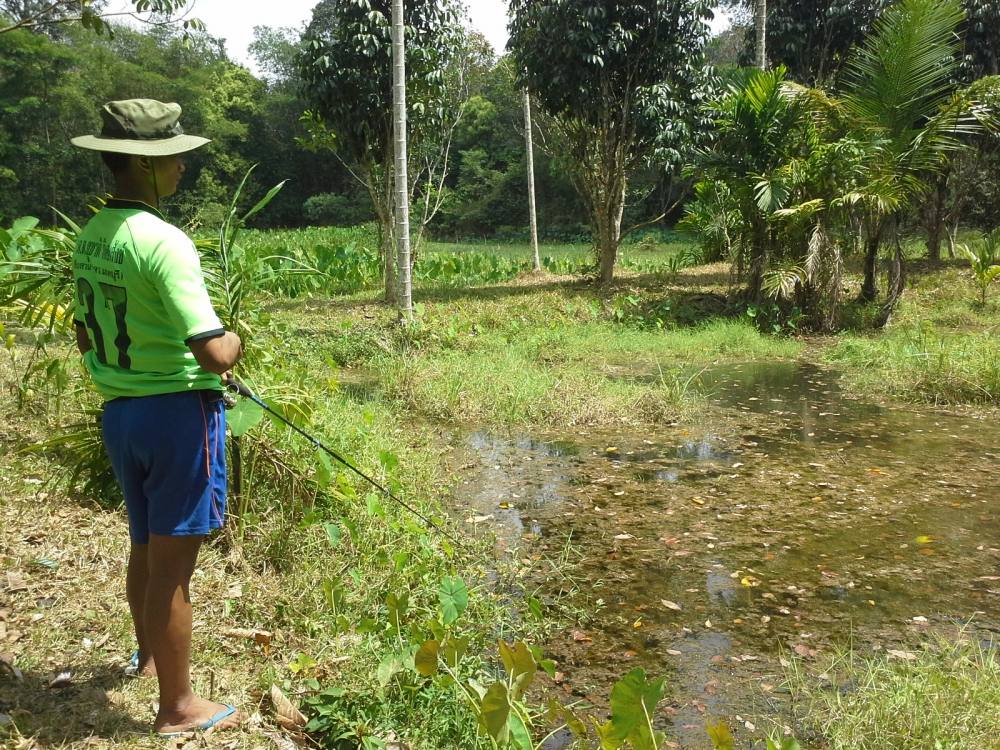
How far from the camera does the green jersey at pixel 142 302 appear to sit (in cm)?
206

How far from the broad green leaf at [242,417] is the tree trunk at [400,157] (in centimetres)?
691

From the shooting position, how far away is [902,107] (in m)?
10.9

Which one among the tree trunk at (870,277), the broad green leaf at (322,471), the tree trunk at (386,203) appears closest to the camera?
the broad green leaf at (322,471)

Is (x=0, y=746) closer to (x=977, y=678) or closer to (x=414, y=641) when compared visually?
(x=414, y=641)

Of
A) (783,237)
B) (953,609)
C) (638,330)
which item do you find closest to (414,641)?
(953,609)

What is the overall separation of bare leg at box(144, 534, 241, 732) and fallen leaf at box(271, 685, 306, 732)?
351 millimetres

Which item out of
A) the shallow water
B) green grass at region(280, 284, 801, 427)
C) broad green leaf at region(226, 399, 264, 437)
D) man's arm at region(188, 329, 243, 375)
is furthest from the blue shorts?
green grass at region(280, 284, 801, 427)


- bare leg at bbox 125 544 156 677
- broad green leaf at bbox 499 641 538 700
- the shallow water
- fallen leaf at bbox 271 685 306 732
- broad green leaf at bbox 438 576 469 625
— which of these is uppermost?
bare leg at bbox 125 544 156 677

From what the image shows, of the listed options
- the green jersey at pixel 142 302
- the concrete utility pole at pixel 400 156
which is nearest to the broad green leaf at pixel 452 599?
the green jersey at pixel 142 302

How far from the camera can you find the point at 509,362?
8.71m

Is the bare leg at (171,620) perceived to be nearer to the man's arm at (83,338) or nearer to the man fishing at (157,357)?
the man fishing at (157,357)

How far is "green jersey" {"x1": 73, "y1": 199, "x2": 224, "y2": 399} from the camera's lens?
206cm

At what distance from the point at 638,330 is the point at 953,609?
7967 mm

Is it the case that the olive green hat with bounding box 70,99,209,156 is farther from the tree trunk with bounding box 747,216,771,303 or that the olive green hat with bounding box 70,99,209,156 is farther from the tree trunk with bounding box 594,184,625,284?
the tree trunk with bounding box 594,184,625,284
